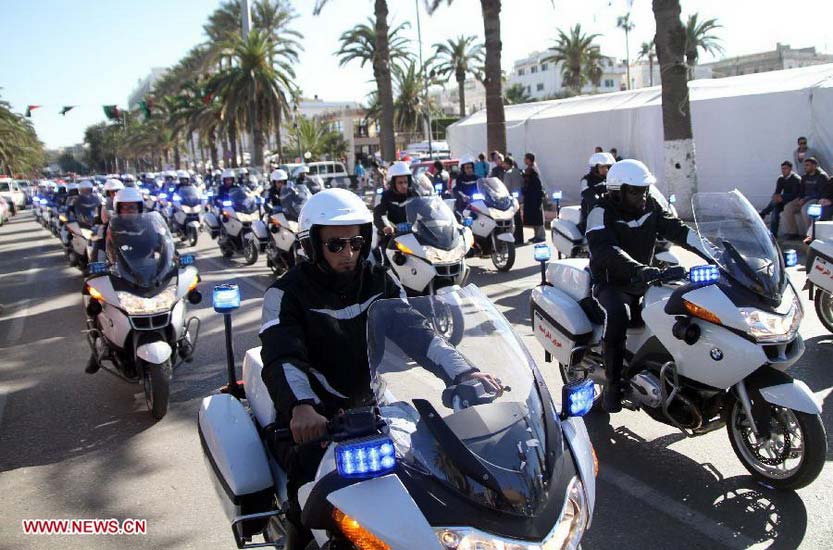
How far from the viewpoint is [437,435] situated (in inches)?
90.3

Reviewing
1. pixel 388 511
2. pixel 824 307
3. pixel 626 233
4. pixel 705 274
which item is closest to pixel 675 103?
pixel 824 307

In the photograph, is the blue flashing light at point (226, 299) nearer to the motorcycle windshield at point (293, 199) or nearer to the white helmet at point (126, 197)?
the white helmet at point (126, 197)

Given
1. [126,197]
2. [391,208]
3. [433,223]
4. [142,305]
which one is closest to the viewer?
[142,305]

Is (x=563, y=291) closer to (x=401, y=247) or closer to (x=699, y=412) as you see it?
(x=699, y=412)

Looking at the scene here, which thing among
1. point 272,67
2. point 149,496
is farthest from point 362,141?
point 149,496

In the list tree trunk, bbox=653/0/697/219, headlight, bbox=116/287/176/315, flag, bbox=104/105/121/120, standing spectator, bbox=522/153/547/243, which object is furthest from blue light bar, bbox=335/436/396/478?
flag, bbox=104/105/121/120

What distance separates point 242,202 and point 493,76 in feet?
26.6

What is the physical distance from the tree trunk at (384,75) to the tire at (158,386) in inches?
811

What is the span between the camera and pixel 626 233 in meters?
5.31

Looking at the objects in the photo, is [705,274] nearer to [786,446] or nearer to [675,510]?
[786,446]

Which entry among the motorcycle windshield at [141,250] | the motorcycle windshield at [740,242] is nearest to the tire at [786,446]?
the motorcycle windshield at [740,242]

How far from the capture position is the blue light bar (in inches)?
81.0

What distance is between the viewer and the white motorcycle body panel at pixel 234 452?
301cm

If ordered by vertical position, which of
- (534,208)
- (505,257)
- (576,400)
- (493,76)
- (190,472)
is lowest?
(190,472)
